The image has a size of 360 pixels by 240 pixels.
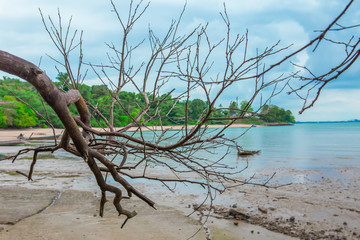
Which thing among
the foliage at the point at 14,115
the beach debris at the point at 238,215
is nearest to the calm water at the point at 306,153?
the beach debris at the point at 238,215

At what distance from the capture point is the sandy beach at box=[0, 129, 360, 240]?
5.80m

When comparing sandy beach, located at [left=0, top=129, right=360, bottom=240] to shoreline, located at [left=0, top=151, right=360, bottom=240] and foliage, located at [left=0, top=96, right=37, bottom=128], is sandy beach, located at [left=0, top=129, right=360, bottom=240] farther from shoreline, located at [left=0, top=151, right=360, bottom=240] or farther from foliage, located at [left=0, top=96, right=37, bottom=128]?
foliage, located at [left=0, top=96, right=37, bottom=128]

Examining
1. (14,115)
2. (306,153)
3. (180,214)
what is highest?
(14,115)

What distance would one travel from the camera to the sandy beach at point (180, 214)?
580cm

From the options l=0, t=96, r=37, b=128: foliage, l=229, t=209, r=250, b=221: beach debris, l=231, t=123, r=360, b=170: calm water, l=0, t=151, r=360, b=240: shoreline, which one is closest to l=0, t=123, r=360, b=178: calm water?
l=231, t=123, r=360, b=170: calm water

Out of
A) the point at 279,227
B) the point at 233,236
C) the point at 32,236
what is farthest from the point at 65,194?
the point at 279,227

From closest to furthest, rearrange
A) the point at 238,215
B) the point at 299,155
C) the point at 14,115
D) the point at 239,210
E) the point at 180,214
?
the point at 238,215 < the point at 180,214 < the point at 239,210 < the point at 299,155 < the point at 14,115

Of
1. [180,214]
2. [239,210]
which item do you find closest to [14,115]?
[180,214]

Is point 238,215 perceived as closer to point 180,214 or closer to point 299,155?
point 180,214

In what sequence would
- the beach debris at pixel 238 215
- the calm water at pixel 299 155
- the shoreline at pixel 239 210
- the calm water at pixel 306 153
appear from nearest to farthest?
the shoreline at pixel 239 210 < the beach debris at pixel 238 215 < the calm water at pixel 299 155 < the calm water at pixel 306 153

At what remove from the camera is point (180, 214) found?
7227 mm

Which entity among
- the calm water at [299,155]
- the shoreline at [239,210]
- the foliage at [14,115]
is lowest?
the calm water at [299,155]

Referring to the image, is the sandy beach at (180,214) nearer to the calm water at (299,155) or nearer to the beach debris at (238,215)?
the beach debris at (238,215)

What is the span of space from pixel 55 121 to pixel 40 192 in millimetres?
50491
